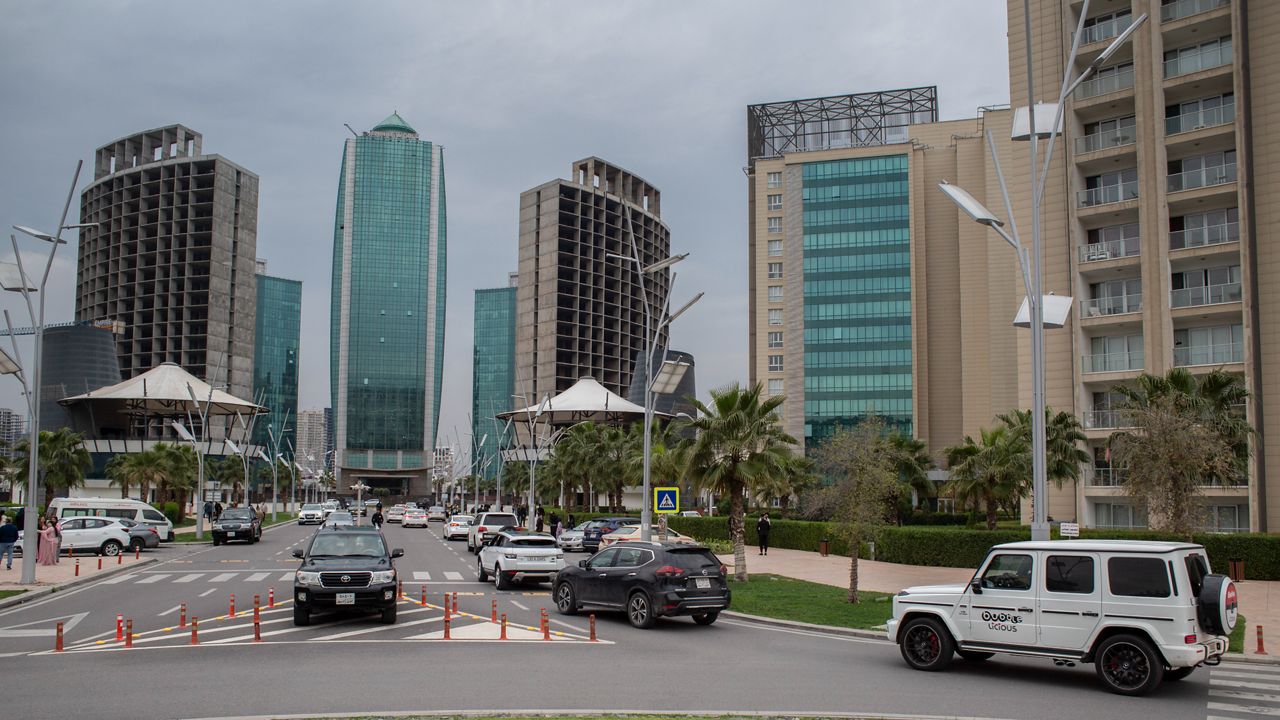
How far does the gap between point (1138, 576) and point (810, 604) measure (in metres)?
10.7

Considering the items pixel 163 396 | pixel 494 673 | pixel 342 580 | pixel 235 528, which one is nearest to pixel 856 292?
pixel 235 528

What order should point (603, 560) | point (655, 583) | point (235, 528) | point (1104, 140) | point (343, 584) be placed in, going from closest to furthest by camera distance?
point (343, 584), point (655, 583), point (603, 560), point (1104, 140), point (235, 528)

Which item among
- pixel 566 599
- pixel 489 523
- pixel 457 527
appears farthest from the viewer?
A: pixel 457 527

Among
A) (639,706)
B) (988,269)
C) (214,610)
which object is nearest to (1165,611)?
(639,706)

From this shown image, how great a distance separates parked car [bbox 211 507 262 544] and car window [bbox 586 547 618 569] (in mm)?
33454

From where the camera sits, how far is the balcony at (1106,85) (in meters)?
45.7

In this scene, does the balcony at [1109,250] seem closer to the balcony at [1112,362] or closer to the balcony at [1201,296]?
the balcony at [1201,296]

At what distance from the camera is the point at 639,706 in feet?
36.0

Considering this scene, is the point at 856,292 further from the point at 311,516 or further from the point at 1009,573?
the point at 1009,573

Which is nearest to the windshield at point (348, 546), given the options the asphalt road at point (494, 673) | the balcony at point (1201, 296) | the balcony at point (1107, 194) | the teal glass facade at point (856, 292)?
the asphalt road at point (494, 673)

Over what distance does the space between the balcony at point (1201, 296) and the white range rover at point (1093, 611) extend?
34043mm

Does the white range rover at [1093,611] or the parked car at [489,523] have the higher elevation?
the white range rover at [1093,611]

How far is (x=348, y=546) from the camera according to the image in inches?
777

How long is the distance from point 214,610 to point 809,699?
14.2 meters
